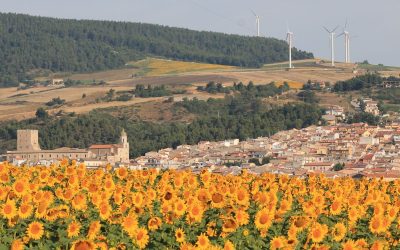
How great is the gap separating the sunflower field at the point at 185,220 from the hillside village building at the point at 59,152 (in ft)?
341

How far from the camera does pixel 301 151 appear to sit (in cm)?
13525

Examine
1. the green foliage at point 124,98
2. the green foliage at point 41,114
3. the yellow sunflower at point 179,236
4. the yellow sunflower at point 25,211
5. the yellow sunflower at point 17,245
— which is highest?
the yellow sunflower at point 25,211

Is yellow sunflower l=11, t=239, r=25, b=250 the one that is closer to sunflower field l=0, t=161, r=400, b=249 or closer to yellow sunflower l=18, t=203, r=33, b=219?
sunflower field l=0, t=161, r=400, b=249

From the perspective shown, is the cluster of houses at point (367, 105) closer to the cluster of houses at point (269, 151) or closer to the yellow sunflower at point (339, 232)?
the cluster of houses at point (269, 151)

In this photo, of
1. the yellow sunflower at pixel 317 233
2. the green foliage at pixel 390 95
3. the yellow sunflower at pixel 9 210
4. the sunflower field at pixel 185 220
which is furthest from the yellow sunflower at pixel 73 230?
the green foliage at pixel 390 95

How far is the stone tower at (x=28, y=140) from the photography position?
138 meters

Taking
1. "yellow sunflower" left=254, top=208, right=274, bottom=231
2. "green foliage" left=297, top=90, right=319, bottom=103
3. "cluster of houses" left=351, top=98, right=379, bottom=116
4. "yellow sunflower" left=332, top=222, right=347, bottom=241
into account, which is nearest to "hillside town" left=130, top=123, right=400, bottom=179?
"cluster of houses" left=351, top=98, right=379, bottom=116

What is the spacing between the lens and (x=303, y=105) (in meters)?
170

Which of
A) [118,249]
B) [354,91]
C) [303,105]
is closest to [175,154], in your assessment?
[303,105]

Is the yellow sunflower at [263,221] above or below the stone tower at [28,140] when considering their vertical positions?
above

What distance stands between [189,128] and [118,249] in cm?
14182

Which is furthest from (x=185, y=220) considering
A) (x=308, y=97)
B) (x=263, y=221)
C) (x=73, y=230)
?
(x=308, y=97)

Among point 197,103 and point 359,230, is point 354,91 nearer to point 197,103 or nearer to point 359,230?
point 197,103

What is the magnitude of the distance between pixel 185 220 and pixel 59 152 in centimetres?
11698
